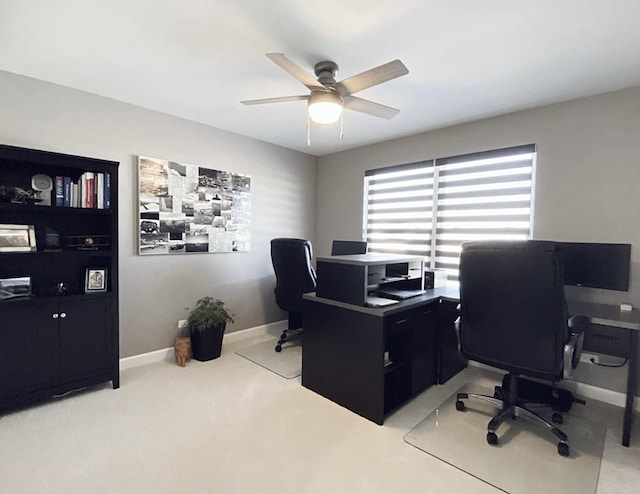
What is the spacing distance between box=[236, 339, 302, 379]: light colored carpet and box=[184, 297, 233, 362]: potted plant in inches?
12.6

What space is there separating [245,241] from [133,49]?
214 cm

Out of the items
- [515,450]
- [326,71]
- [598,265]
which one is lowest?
[515,450]

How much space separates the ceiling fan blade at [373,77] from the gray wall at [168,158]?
6.35 feet

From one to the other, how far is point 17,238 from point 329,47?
2.52 metres

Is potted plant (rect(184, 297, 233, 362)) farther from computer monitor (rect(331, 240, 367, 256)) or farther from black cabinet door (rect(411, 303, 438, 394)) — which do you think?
black cabinet door (rect(411, 303, 438, 394))

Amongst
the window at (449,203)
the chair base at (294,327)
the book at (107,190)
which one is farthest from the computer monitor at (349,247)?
the book at (107,190)

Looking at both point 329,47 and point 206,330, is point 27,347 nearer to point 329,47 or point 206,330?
point 206,330

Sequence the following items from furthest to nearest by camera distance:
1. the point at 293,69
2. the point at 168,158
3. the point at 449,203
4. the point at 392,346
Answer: the point at 449,203
the point at 168,158
the point at 392,346
the point at 293,69

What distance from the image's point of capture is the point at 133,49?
200cm

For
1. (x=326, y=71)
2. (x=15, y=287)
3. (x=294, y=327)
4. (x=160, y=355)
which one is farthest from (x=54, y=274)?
(x=326, y=71)

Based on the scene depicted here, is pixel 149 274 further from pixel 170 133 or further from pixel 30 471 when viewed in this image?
pixel 30 471

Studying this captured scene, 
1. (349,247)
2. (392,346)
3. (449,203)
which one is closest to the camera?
(392,346)

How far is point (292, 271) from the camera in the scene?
3.26 m

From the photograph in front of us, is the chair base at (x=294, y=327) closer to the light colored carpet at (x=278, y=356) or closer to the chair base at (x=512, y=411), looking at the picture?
the light colored carpet at (x=278, y=356)
